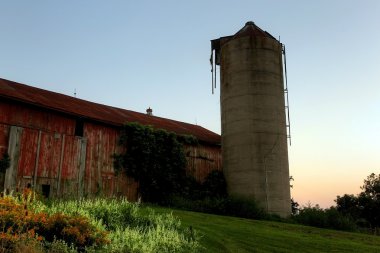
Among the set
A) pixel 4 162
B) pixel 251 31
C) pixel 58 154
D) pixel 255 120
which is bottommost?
pixel 4 162

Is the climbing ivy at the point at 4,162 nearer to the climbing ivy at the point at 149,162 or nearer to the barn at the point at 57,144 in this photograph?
the barn at the point at 57,144

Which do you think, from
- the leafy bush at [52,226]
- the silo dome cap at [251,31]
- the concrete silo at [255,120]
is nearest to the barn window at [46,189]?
the concrete silo at [255,120]

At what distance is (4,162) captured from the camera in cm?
1961

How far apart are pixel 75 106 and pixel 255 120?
11108 mm

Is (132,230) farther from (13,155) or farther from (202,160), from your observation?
(202,160)

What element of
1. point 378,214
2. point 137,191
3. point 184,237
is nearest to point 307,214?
point 137,191

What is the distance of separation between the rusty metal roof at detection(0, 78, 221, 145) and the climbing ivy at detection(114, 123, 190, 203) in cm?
128

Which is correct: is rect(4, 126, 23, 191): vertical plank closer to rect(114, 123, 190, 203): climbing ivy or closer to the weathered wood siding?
rect(114, 123, 190, 203): climbing ivy

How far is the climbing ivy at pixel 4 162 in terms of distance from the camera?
19516 millimetres

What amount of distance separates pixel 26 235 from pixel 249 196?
1931 cm

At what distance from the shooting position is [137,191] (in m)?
25.2

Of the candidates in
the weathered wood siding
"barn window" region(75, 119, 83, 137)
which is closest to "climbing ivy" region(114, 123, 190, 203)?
the weathered wood siding

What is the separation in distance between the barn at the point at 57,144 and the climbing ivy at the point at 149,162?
49cm

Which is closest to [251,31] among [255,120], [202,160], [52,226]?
[255,120]
